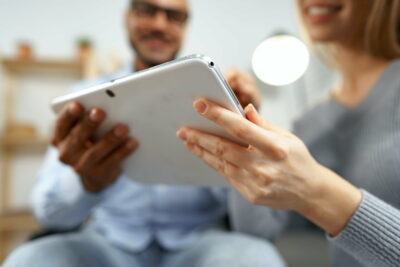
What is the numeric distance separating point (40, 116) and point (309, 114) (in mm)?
1684

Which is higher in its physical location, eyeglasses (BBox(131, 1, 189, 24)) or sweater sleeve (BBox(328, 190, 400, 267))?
eyeglasses (BBox(131, 1, 189, 24))

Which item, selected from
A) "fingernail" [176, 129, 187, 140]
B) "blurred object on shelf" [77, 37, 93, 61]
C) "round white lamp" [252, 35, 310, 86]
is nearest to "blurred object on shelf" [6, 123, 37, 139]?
"blurred object on shelf" [77, 37, 93, 61]

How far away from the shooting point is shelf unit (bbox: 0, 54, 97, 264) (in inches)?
63.6

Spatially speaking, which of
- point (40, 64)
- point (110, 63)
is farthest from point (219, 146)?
point (40, 64)

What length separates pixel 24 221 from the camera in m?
1.48

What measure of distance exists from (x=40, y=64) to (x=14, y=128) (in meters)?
0.41

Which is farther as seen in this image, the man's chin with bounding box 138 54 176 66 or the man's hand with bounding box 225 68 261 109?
the man's chin with bounding box 138 54 176 66

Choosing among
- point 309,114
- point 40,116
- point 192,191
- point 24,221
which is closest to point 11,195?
point 24,221

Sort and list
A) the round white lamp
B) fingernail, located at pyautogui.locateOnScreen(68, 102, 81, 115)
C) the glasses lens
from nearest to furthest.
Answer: fingernail, located at pyautogui.locateOnScreen(68, 102, 81, 115), the glasses lens, the round white lamp

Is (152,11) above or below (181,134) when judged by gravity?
above

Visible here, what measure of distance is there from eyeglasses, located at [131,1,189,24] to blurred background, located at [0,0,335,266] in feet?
2.74

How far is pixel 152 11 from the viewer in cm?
84

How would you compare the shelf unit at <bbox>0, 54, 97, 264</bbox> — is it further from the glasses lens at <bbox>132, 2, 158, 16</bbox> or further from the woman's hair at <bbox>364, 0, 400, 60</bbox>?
the woman's hair at <bbox>364, 0, 400, 60</bbox>

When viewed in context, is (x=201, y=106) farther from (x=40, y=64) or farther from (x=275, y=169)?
(x=40, y=64)
